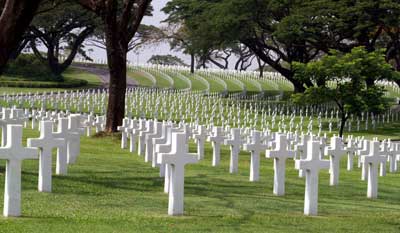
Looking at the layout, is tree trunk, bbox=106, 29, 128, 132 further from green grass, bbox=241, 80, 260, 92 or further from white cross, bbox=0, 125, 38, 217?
green grass, bbox=241, 80, 260, 92

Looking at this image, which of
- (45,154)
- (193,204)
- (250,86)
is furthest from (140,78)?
(193,204)

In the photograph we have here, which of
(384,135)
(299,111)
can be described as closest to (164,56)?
(299,111)

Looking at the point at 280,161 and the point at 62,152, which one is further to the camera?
the point at 62,152

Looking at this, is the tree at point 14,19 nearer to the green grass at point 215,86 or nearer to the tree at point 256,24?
the tree at point 256,24

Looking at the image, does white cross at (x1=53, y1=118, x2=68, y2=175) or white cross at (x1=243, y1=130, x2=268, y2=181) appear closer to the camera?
white cross at (x1=53, y1=118, x2=68, y2=175)

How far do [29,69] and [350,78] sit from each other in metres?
40.7

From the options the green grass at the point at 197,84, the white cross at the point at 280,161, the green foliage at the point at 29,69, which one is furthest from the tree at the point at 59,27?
the white cross at the point at 280,161

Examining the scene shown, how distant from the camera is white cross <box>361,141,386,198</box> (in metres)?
13.0

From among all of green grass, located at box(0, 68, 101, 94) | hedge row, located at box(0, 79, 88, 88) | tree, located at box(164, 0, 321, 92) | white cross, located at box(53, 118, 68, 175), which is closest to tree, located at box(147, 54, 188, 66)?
green grass, located at box(0, 68, 101, 94)

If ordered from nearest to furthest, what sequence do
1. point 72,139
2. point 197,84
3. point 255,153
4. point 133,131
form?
point 255,153
point 72,139
point 133,131
point 197,84

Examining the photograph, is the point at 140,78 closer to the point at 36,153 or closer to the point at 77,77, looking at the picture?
the point at 77,77

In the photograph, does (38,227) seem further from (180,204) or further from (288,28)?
(288,28)

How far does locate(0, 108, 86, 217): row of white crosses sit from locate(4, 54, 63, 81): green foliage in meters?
49.5

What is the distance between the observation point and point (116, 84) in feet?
84.6
